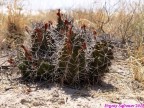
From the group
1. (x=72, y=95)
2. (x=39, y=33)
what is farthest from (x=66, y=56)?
(x=39, y=33)

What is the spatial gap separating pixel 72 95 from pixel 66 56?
0.51 meters

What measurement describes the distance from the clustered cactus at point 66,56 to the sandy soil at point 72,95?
6.4 inches

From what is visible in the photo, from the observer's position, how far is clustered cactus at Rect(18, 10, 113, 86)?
5.17m

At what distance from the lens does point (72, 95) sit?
16.3 feet

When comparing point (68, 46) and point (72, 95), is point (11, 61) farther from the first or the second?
point (72, 95)

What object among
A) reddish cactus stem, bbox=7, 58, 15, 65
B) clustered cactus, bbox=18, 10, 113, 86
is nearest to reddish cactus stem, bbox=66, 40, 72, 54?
clustered cactus, bbox=18, 10, 113, 86

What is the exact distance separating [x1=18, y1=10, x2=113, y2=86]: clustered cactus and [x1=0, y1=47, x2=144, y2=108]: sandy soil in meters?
0.16

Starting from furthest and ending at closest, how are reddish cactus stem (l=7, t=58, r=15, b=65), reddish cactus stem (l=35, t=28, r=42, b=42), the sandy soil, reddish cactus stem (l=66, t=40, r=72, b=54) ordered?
reddish cactus stem (l=7, t=58, r=15, b=65) < reddish cactus stem (l=35, t=28, r=42, b=42) < reddish cactus stem (l=66, t=40, r=72, b=54) < the sandy soil

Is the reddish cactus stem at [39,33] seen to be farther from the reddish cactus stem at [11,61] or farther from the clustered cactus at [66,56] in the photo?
the reddish cactus stem at [11,61]

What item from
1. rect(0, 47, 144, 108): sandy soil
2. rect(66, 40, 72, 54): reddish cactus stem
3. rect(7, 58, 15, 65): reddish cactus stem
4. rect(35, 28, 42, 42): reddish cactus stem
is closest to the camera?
rect(0, 47, 144, 108): sandy soil

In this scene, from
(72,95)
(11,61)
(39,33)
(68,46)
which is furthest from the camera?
(11,61)

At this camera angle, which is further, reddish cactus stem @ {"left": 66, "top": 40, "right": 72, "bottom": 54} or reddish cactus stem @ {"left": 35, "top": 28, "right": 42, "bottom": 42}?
reddish cactus stem @ {"left": 35, "top": 28, "right": 42, "bottom": 42}

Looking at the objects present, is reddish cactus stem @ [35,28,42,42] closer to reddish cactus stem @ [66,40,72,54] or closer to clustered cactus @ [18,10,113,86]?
clustered cactus @ [18,10,113,86]

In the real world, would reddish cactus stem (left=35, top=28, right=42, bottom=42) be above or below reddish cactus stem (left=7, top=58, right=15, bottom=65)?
above
